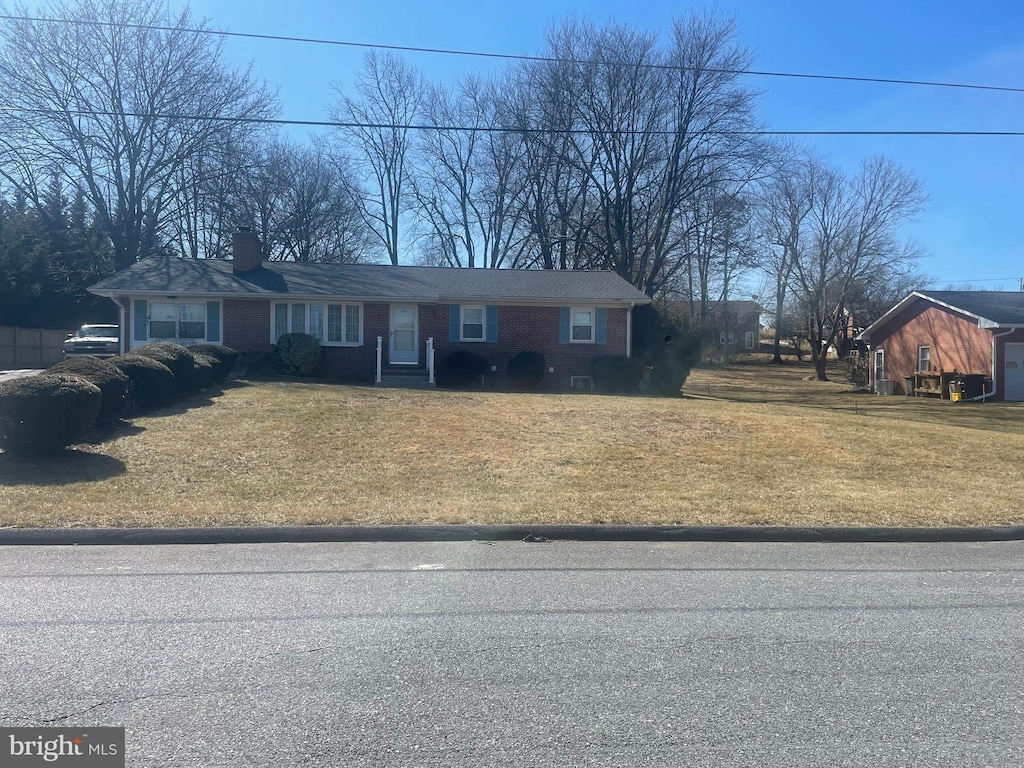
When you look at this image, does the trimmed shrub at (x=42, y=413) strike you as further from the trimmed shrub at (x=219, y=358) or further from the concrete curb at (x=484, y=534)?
the trimmed shrub at (x=219, y=358)

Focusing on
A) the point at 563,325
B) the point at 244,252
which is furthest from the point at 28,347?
the point at 563,325

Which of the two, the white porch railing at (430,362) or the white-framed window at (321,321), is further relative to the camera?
the white-framed window at (321,321)

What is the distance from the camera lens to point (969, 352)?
2878 cm

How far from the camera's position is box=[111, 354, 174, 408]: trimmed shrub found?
14657 mm

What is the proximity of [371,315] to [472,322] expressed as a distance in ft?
10.8

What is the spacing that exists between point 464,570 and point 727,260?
42.3 metres

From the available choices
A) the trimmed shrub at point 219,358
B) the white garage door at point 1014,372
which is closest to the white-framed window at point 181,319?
the trimmed shrub at point 219,358

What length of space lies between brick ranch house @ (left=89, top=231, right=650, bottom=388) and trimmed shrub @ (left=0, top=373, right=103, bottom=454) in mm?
13081

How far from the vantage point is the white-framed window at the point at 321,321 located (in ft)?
82.6

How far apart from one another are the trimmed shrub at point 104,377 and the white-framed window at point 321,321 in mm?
11455

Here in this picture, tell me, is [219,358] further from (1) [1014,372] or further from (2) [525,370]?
(1) [1014,372]

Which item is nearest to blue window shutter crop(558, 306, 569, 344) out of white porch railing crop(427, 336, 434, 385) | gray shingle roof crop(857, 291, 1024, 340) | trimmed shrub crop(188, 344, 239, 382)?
white porch railing crop(427, 336, 434, 385)

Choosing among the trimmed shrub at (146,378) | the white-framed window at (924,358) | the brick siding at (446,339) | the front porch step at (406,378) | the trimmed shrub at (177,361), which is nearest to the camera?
the trimmed shrub at (146,378)

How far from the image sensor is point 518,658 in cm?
469
